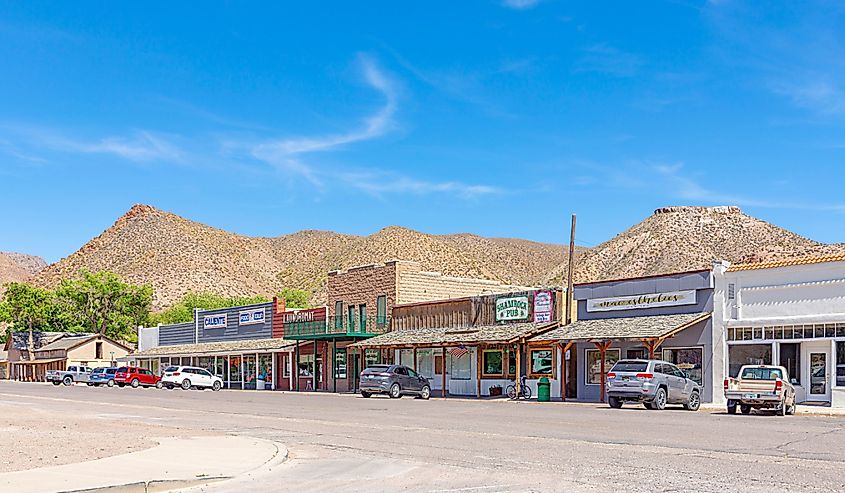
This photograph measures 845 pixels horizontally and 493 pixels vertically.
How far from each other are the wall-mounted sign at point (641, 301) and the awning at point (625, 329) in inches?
19.9

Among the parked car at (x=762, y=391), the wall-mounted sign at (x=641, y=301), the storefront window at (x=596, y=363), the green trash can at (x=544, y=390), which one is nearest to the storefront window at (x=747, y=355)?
the wall-mounted sign at (x=641, y=301)

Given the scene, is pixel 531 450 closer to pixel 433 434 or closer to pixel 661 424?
pixel 433 434

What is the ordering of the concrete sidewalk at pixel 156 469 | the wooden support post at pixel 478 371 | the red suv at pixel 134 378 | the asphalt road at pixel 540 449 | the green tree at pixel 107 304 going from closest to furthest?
the concrete sidewalk at pixel 156 469
the asphalt road at pixel 540 449
the wooden support post at pixel 478 371
the red suv at pixel 134 378
the green tree at pixel 107 304

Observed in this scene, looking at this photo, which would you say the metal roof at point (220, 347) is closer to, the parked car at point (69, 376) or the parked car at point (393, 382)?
the parked car at point (69, 376)

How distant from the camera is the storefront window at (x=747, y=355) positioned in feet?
116

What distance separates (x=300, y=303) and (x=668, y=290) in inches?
3106

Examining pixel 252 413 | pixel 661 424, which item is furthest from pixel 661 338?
pixel 252 413

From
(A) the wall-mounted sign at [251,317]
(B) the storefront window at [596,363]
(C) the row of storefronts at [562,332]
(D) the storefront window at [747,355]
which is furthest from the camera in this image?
(A) the wall-mounted sign at [251,317]

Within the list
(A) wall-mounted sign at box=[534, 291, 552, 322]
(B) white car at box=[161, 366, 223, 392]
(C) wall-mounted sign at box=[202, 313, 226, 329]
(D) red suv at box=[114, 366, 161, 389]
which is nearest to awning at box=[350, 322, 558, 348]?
(A) wall-mounted sign at box=[534, 291, 552, 322]

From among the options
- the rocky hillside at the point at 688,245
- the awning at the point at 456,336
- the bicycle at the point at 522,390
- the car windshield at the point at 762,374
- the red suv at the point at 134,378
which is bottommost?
the red suv at the point at 134,378

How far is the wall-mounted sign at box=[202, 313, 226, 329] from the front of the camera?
70.7 metres

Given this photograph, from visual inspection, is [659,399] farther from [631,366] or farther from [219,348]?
[219,348]

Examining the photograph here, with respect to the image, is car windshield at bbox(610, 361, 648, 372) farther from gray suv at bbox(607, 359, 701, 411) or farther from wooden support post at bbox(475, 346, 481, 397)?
wooden support post at bbox(475, 346, 481, 397)

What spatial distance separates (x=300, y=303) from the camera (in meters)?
114
